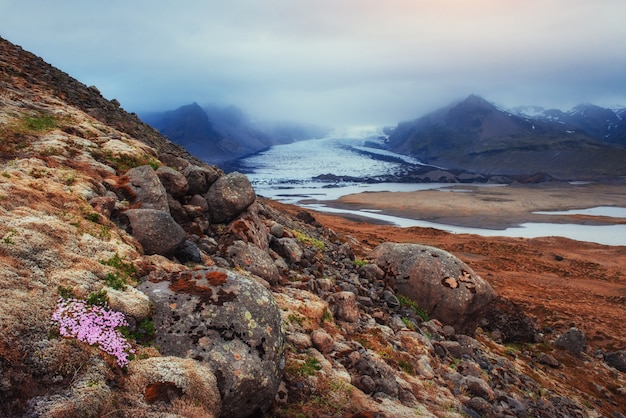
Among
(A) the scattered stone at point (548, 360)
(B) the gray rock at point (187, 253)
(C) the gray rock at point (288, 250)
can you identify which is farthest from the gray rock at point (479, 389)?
(A) the scattered stone at point (548, 360)

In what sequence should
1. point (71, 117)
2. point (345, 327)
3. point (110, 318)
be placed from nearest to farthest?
point (110, 318) < point (345, 327) < point (71, 117)

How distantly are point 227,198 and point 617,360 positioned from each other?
23.7 metres

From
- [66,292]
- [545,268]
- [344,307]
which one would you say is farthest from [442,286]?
[545,268]

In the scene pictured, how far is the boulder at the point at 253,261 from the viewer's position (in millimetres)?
14844

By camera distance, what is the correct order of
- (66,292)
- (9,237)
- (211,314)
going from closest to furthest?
1. (66,292)
2. (9,237)
3. (211,314)

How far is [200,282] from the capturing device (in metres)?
9.48

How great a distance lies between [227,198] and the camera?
60.1 feet

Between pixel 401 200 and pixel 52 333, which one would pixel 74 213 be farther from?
pixel 401 200

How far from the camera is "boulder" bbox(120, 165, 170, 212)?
1471cm

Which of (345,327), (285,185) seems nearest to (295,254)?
(345,327)

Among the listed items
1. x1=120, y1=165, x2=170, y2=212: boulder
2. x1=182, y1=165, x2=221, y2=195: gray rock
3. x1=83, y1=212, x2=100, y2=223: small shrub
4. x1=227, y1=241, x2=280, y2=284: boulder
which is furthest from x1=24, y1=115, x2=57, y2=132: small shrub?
x1=227, y1=241, x2=280, y2=284: boulder

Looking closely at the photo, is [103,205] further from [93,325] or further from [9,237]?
[93,325]

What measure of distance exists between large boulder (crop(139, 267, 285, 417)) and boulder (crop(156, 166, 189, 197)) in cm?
799

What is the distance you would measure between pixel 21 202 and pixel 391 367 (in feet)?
37.8
